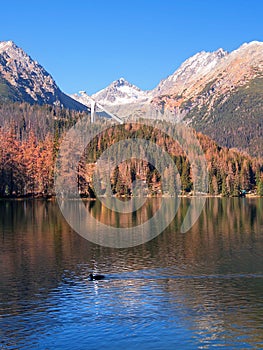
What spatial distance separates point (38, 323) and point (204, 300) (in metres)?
15.1

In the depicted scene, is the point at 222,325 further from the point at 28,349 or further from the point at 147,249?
the point at 147,249

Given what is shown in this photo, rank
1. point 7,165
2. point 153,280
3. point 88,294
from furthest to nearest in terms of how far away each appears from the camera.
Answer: point 7,165, point 153,280, point 88,294

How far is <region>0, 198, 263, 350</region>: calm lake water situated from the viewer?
37812mm

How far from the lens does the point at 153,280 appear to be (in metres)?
54.8

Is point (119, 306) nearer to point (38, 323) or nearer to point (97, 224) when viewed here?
point (38, 323)

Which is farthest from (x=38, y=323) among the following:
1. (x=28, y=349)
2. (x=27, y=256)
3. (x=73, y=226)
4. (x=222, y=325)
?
(x=73, y=226)

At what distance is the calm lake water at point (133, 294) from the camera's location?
3781 cm

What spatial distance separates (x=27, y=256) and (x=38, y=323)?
2794 centimetres

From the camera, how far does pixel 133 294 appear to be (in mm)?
49062

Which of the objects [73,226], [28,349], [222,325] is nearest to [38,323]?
[28,349]

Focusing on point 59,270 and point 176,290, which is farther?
point 59,270

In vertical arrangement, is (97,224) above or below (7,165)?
below

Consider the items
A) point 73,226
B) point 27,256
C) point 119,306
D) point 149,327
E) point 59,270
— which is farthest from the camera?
point 73,226

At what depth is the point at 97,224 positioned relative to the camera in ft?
356
